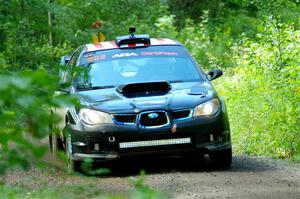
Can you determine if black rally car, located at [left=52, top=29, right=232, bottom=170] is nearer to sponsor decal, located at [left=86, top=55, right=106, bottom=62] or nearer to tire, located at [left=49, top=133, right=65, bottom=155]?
sponsor decal, located at [left=86, top=55, right=106, bottom=62]

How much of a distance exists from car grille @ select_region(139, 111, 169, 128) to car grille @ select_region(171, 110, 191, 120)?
3.4 inches

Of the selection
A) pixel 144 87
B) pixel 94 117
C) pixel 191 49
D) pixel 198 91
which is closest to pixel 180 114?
pixel 198 91

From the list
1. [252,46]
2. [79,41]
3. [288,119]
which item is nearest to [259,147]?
[288,119]

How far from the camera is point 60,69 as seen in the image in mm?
3311

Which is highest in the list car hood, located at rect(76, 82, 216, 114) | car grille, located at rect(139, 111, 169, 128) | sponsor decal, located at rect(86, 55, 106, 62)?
sponsor decal, located at rect(86, 55, 106, 62)

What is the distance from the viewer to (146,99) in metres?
10.4

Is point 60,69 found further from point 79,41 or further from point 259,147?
point 79,41

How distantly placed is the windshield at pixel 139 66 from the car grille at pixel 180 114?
1075 millimetres

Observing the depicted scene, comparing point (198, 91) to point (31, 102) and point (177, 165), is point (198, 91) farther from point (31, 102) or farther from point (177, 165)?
point (31, 102)

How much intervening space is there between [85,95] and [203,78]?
1605 mm

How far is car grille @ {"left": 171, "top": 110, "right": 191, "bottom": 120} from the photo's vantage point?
33.6 ft

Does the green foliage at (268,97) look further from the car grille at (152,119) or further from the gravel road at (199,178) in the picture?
the car grille at (152,119)

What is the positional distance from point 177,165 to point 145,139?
3.73 feet

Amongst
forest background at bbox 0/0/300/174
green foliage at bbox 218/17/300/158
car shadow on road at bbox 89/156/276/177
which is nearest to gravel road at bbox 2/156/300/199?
car shadow on road at bbox 89/156/276/177
